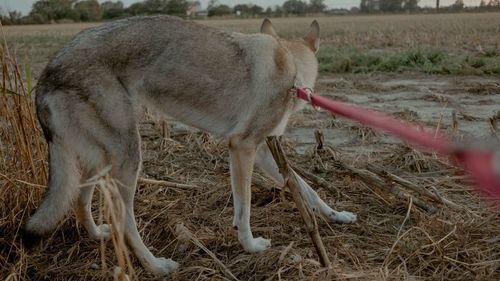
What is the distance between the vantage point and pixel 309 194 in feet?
12.0

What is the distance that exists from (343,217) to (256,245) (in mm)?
704

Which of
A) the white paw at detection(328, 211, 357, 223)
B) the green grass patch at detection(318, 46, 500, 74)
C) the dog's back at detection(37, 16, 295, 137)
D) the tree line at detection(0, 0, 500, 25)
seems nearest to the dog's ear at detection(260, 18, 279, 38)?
the dog's back at detection(37, 16, 295, 137)

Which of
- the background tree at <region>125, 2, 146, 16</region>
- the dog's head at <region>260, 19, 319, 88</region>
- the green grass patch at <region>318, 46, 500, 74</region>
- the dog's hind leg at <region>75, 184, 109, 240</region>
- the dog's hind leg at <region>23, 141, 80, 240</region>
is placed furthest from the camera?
the background tree at <region>125, 2, 146, 16</region>

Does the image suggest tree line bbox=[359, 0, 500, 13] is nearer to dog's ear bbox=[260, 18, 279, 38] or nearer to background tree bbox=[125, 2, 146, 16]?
background tree bbox=[125, 2, 146, 16]

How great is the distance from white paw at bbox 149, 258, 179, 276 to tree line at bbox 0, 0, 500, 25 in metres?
39.2

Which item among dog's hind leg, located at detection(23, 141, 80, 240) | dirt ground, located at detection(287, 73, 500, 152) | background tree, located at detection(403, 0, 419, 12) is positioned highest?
background tree, located at detection(403, 0, 419, 12)

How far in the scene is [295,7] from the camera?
6531cm

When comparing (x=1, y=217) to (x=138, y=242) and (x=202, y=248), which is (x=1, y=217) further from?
(x=202, y=248)

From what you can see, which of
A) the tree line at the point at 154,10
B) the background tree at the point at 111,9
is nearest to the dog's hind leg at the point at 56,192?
the tree line at the point at 154,10

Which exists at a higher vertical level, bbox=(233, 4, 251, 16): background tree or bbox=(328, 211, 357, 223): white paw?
bbox=(233, 4, 251, 16): background tree

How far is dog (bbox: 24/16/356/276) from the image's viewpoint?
2898 millimetres

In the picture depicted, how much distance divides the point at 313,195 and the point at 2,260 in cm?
200

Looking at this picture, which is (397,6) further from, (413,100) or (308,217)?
(308,217)

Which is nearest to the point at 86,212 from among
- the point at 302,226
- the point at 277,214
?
the point at 277,214
